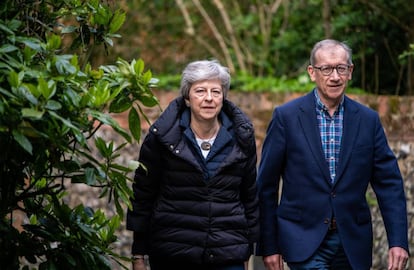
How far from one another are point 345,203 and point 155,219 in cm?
109

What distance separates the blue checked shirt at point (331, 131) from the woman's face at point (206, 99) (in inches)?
25.0

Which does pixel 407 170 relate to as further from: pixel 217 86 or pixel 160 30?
pixel 160 30

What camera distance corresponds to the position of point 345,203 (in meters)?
5.85

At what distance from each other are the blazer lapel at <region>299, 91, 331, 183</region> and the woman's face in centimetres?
55

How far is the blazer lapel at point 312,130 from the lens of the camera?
585cm

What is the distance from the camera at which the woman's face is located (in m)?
5.64

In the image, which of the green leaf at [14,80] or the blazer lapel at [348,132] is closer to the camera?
the green leaf at [14,80]

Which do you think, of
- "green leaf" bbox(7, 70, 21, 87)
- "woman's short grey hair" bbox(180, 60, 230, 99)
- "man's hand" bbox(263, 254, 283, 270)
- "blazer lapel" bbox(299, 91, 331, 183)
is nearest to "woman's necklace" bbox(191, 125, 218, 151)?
"woman's short grey hair" bbox(180, 60, 230, 99)

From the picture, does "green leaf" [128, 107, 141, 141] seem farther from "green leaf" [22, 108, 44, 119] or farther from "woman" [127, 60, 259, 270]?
"woman" [127, 60, 259, 270]

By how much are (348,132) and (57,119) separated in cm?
235

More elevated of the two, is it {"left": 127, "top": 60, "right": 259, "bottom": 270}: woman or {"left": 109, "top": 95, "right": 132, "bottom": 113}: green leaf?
{"left": 109, "top": 95, "right": 132, "bottom": 113}: green leaf

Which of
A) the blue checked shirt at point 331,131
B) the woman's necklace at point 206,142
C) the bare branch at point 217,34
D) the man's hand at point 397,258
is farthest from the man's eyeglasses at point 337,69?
the bare branch at point 217,34

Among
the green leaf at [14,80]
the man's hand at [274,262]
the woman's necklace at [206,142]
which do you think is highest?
the green leaf at [14,80]

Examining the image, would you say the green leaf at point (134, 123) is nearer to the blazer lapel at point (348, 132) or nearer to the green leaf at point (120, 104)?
the green leaf at point (120, 104)
